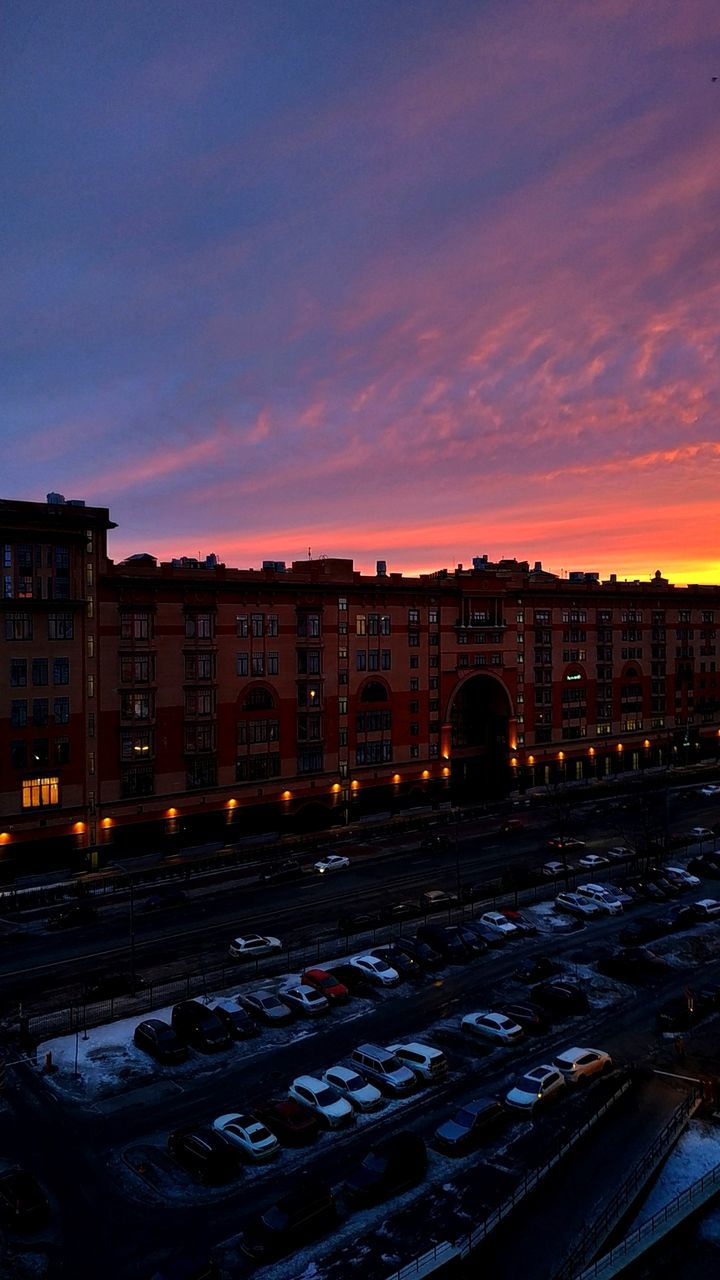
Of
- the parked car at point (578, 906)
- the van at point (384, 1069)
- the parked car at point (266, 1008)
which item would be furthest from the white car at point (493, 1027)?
A: the parked car at point (578, 906)

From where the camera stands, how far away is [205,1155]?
2812 centimetres

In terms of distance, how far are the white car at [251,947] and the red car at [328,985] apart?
519 cm

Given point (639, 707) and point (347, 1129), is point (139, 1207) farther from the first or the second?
point (639, 707)

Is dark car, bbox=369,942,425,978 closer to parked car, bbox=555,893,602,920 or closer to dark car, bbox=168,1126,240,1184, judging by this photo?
parked car, bbox=555,893,602,920

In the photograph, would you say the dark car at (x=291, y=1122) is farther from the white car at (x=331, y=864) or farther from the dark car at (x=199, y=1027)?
the white car at (x=331, y=864)

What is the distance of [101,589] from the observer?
2721 inches

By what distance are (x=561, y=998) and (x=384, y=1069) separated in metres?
11.3

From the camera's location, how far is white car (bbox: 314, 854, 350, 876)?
222 feet

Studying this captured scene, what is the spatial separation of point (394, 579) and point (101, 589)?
32.0 metres

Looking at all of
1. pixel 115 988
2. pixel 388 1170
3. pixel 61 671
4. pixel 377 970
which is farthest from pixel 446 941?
pixel 61 671

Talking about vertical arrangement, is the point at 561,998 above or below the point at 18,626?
below

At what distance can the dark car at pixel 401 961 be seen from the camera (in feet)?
149

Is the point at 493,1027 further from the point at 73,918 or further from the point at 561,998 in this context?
the point at 73,918

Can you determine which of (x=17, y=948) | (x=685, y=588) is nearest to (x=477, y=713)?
(x=685, y=588)
